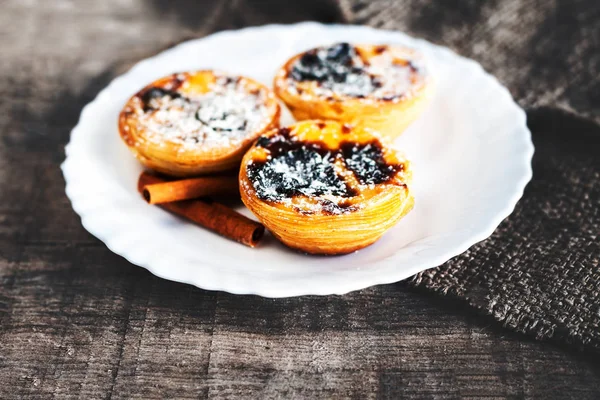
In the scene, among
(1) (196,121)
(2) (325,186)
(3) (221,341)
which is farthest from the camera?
(1) (196,121)

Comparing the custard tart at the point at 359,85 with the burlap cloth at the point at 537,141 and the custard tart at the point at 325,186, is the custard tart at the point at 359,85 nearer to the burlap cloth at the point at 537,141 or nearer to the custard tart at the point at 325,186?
the custard tart at the point at 325,186

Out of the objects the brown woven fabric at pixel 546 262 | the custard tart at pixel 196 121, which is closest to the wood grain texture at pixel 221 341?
the brown woven fabric at pixel 546 262

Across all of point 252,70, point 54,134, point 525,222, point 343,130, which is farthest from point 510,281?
point 54,134

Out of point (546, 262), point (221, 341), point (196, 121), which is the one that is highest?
point (546, 262)

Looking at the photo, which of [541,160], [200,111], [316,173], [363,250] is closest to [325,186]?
[316,173]

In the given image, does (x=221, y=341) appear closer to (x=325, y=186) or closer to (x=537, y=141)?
(x=325, y=186)

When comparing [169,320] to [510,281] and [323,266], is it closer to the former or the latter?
[323,266]
